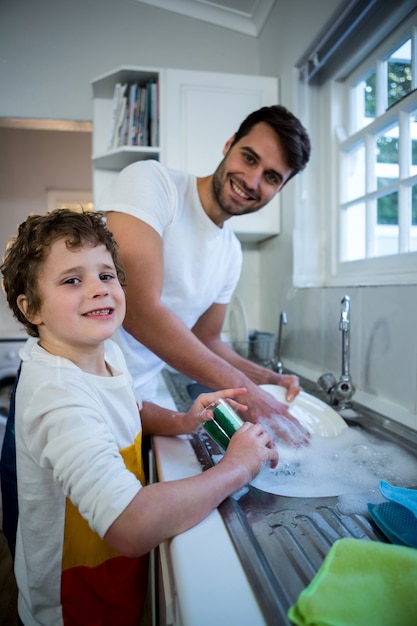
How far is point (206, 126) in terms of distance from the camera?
177cm

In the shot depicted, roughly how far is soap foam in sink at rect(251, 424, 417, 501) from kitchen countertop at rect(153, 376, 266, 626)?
179mm

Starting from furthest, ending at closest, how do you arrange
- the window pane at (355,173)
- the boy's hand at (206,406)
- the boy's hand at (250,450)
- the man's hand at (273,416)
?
the window pane at (355,173)
the man's hand at (273,416)
the boy's hand at (206,406)
the boy's hand at (250,450)

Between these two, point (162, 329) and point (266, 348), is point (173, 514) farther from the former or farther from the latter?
point (266, 348)

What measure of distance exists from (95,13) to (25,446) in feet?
7.36

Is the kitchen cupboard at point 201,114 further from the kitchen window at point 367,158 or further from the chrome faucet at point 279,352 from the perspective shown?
the chrome faucet at point 279,352

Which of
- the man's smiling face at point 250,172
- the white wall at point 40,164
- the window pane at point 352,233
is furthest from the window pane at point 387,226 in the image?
the white wall at point 40,164

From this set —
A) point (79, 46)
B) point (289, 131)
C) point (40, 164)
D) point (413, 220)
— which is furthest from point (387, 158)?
point (40, 164)

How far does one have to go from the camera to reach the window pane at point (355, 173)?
148 centimetres

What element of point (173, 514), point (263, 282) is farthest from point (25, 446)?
point (263, 282)

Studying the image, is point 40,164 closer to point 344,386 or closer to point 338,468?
point 344,386

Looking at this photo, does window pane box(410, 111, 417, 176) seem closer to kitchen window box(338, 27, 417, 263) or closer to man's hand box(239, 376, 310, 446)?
kitchen window box(338, 27, 417, 263)

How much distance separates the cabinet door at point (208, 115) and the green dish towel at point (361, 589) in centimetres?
151

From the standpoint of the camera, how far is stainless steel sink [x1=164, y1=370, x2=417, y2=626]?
40 centimetres

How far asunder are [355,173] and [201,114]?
2.36ft
